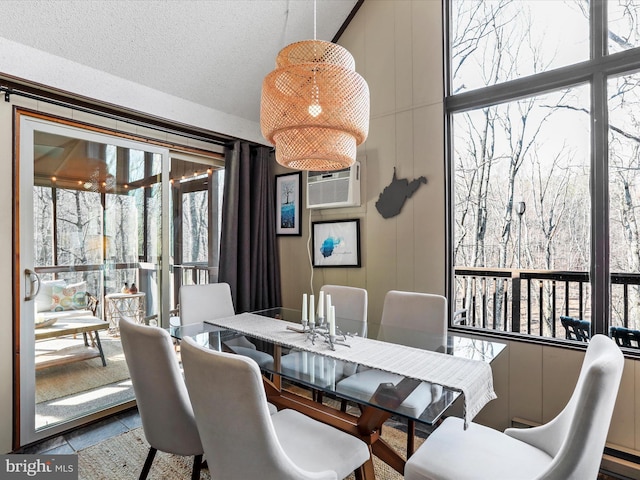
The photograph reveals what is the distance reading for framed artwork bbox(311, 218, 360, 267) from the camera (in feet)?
10.1

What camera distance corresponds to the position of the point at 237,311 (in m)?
3.33

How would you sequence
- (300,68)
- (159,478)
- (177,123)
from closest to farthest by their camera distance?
1. (300,68)
2. (159,478)
3. (177,123)

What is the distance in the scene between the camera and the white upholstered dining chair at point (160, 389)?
1445mm

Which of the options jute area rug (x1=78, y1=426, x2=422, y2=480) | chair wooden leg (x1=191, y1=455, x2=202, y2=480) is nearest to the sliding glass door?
jute area rug (x1=78, y1=426, x2=422, y2=480)

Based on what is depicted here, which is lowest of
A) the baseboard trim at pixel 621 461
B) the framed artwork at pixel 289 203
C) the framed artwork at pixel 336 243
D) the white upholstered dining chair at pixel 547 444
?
the baseboard trim at pixel 621 461

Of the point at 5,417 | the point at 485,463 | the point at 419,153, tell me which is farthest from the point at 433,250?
the point at 5,417

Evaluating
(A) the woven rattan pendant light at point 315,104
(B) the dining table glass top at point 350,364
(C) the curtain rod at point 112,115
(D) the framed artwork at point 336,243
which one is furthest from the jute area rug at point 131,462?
(C) the curtain rod at point 112,115

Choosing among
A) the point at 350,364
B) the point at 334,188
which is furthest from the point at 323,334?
the point at 334,188

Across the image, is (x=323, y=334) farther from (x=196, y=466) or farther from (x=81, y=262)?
(x=81, y=262)

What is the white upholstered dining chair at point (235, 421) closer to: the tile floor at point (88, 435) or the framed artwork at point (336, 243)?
the tile floor at point (88, 435)

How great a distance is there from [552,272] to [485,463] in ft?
5.58

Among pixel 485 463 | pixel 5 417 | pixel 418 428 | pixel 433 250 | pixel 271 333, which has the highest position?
pixel 433 250

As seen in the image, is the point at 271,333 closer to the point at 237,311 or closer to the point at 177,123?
the point at 237,311

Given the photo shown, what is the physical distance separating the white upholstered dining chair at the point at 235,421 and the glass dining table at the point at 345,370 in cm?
31
